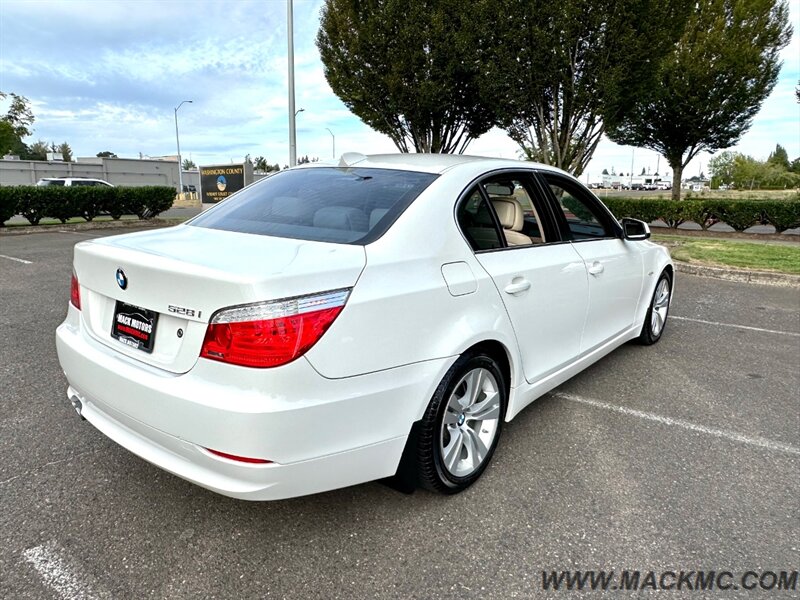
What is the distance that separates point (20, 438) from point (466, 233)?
2.75m

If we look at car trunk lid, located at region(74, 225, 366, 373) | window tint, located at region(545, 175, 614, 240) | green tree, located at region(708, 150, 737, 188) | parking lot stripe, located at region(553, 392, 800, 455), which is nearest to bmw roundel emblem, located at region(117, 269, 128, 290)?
car trunk lid, located at region(74, 225, 366, 373)

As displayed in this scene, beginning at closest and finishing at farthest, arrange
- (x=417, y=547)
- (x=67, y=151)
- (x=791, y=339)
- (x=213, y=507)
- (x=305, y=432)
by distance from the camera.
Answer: (x=305, y=432)
(x=417, y=547)
(x=213, y=507)
(x=791, y=339)
(x=67, y=151)

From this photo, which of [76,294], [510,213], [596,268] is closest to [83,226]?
[76,294]

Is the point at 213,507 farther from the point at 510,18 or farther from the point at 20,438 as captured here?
the point at 510,18

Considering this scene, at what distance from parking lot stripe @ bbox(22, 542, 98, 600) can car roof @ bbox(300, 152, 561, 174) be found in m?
2.32

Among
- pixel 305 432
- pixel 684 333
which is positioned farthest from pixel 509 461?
pixel 684 333

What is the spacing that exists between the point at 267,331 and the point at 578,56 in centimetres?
1441

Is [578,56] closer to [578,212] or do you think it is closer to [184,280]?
[578,212]

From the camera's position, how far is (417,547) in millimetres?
2330

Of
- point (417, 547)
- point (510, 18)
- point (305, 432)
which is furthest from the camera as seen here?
point (510, 18)

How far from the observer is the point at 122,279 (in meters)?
2.26

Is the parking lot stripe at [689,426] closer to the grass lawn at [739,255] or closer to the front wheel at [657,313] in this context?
the front wheel at [657,313]

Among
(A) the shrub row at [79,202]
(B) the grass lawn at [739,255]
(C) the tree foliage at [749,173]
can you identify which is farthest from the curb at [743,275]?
(C) the tree foliage at [749,173]

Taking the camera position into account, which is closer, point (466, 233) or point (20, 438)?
point (466, 233)
